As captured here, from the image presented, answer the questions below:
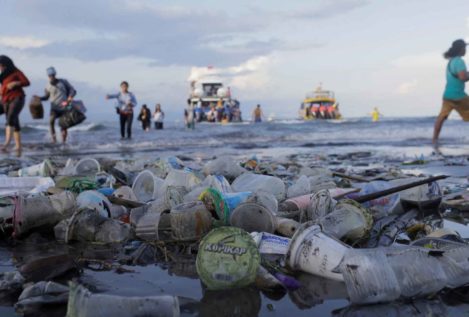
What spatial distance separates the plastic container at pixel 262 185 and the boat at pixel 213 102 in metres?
32.3

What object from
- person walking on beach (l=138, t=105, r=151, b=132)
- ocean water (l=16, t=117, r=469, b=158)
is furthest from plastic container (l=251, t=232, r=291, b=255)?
person walking on beach (l=138, t=105, r=151, b=132)

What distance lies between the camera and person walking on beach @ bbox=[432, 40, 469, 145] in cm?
727

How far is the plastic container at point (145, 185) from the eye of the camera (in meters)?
3.27

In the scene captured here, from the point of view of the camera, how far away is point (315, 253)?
69.7 inches

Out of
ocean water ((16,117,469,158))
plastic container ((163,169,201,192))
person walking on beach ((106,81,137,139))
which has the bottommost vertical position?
ocean water ((16,117,469,158))

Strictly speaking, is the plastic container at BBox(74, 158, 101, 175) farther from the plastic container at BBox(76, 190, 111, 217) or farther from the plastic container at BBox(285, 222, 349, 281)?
the plastic container at BBox(285, 222, 349, 281)

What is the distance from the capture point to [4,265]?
1987mm

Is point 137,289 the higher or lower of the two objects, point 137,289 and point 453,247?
the lower

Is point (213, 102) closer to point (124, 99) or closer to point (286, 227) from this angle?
point (124, 99)

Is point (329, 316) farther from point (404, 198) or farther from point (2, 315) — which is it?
point (404, 198)

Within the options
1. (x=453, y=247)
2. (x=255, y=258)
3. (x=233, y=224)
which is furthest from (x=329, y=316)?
(x=233, y=224)

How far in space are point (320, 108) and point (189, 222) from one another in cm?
4214

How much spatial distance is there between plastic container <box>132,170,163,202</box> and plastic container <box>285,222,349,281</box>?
5.30 feet

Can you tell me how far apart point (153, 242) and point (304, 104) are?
44.0 meters
